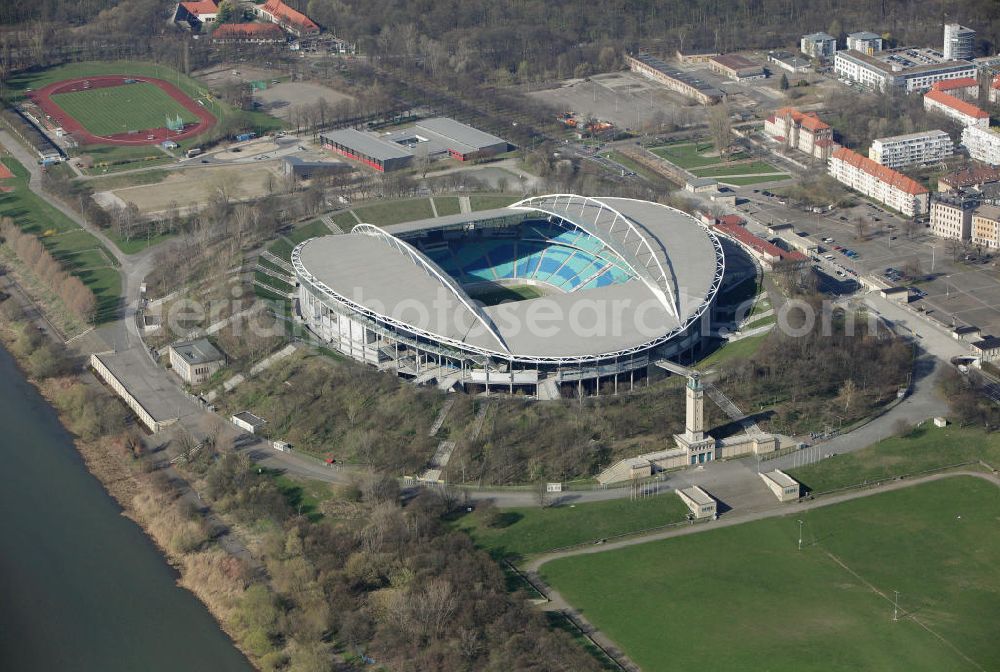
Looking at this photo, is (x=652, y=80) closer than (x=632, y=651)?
No

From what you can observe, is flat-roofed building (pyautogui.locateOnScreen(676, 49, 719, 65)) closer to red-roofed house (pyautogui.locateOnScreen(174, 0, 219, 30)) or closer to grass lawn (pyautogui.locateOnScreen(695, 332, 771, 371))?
red-roofed house (pyautogui.locateOnScreen(174, 0, 219, 30))

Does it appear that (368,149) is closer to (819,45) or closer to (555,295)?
(555,295)

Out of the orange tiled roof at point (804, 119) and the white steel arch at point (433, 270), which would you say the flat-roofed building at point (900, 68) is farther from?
the white steel arch at point (433, 270)

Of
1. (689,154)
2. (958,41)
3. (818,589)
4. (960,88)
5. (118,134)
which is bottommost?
(818,589)

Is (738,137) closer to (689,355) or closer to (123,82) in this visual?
(689,355)

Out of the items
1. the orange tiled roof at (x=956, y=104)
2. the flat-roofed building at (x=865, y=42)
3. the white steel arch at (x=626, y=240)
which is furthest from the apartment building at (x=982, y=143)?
the white steel arch at (x=626, y=240)

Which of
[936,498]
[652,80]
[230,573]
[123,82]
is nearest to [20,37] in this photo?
[123,82]

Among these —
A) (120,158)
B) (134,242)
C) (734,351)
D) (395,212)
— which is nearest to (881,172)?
(734,351)
